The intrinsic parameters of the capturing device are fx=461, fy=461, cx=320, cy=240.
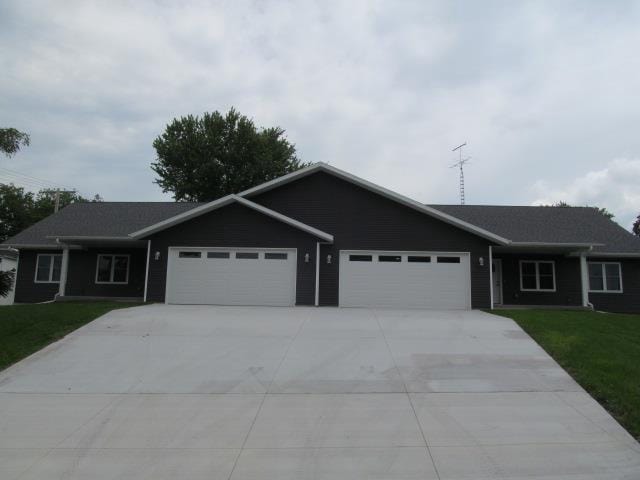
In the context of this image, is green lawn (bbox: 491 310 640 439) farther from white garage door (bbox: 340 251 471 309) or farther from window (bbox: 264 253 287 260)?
window (bbox: 264 253 287 260)

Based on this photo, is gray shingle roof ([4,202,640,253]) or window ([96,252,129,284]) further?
window ([96,252,129,284])

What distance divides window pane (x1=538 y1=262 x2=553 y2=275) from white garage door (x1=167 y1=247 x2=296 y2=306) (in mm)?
10356

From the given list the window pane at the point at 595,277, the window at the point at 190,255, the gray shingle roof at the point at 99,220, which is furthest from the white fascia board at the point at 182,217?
the window pane at the point at 595,277

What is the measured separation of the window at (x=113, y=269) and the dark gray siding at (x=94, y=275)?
15 cm

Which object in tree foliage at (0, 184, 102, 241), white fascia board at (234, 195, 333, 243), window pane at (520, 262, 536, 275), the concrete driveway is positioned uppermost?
tree foliage at (0, 184, 102, 241)

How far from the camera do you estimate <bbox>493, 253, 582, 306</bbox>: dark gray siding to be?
60.8 ft

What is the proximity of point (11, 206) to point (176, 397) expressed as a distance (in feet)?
135

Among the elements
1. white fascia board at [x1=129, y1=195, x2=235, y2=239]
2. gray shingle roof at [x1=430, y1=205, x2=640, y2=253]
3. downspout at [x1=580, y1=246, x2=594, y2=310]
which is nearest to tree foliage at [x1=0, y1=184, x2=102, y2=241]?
white fascia board at [x1=129, y1=195, x2=235, y2=239]

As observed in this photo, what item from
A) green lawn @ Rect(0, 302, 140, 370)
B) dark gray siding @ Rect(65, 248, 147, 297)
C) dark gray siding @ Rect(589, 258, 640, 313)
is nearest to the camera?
green lawn @ Rect(0, 302, 140, 370)

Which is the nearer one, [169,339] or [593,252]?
[169,339]

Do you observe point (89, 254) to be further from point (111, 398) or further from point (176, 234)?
point (111, 398)

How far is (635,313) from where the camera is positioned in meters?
18.6

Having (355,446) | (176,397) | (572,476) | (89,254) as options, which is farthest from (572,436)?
(89,254)

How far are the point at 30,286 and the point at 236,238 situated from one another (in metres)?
10.4
